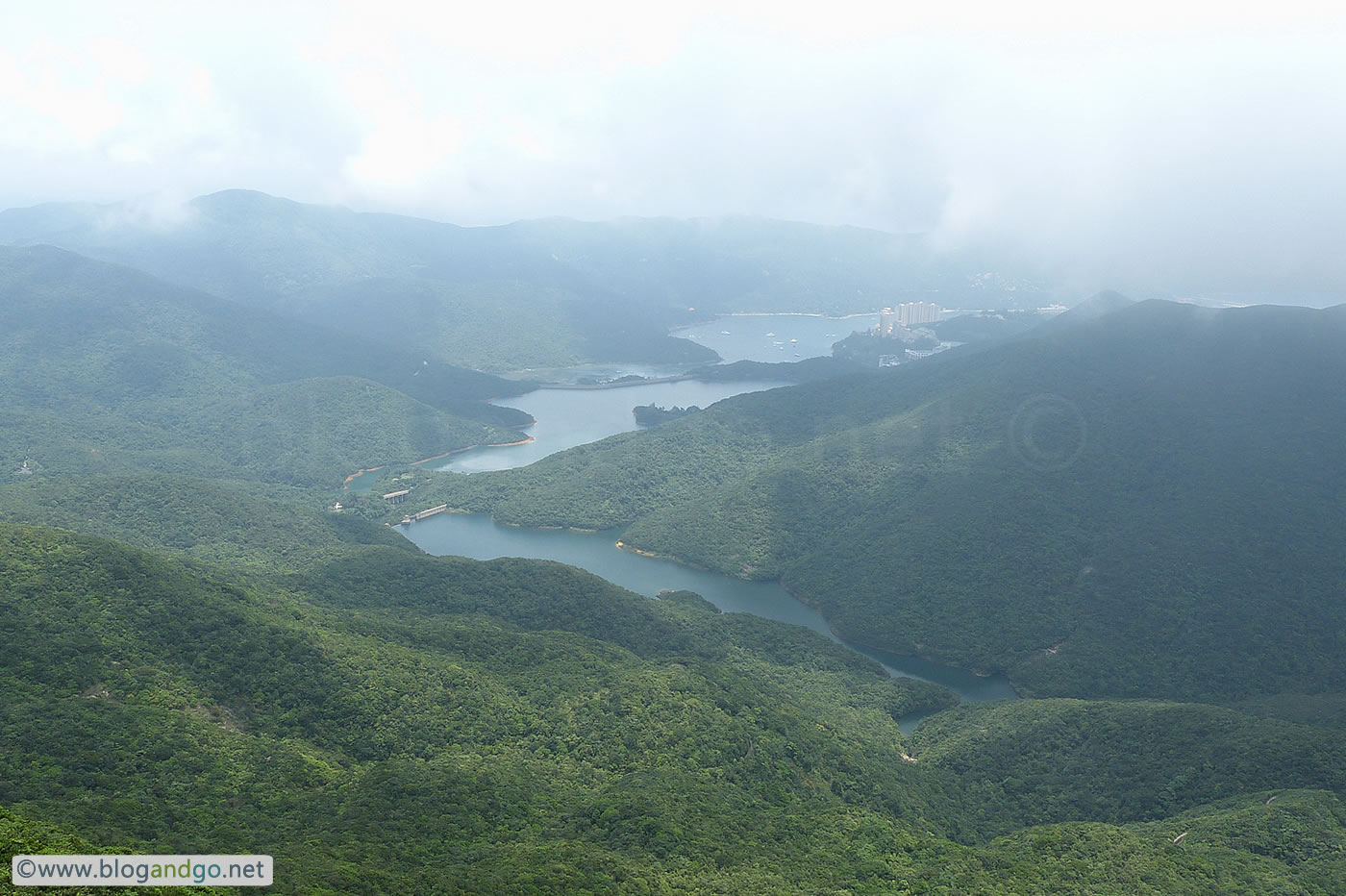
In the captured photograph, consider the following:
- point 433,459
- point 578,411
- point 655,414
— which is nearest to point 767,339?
point 578,411

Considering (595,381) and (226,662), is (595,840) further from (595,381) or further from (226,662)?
(595,381)

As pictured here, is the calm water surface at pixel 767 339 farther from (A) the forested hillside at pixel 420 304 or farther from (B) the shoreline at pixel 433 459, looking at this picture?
(B) the shoreline at pixel 433 459

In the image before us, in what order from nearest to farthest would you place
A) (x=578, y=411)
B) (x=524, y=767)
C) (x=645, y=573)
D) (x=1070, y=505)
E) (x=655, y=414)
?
1. (x=524, y=767)
2. (x=1070, y=505)
3. (x=645, y=573)
4. (x=655, y=414)
5. (x=578, y=411)

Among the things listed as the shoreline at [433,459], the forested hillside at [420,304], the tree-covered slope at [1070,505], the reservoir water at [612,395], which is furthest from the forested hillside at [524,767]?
the forested hillside at [420,304]

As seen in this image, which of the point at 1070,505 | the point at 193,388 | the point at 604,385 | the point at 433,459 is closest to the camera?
the point at 1070,505

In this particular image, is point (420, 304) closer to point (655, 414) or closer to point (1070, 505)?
point (655, 414)

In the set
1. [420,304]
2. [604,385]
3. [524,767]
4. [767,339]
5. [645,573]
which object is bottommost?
[645,573]

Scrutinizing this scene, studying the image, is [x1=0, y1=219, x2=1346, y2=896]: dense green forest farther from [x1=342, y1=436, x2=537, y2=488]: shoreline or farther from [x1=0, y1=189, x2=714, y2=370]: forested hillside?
[x1=0, y1=189, x2=714, y2=370]: forested hillside
